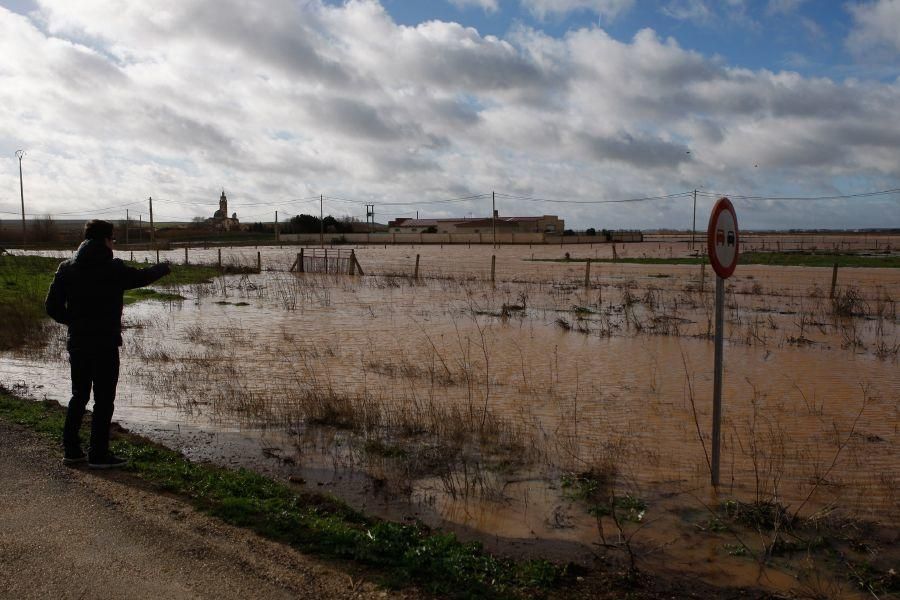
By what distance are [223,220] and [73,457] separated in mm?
129461

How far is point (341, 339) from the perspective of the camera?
1495 centimetres

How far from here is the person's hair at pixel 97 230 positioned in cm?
561

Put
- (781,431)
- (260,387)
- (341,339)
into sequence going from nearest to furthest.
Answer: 1. (781,431)
2. (260,387)
3. (341,339)

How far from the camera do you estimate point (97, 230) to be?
5633 millimetres

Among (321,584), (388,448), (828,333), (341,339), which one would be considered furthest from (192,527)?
(828,333)

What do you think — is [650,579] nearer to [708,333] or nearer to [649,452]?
[649,452]

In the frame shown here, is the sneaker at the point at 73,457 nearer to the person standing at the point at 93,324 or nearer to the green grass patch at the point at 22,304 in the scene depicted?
the person standing at the point at 93,324

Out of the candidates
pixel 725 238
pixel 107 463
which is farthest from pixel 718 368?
pixel 107 463

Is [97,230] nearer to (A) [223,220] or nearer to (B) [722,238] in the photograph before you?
(B) [722,238]

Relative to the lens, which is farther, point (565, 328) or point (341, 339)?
point (565, 328)

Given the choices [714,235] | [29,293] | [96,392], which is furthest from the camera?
[29,293]

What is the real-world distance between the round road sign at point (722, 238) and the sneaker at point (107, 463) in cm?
499

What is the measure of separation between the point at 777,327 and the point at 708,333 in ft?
8.95

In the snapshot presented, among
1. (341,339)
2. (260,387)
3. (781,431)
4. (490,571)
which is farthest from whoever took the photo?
(341,339)
